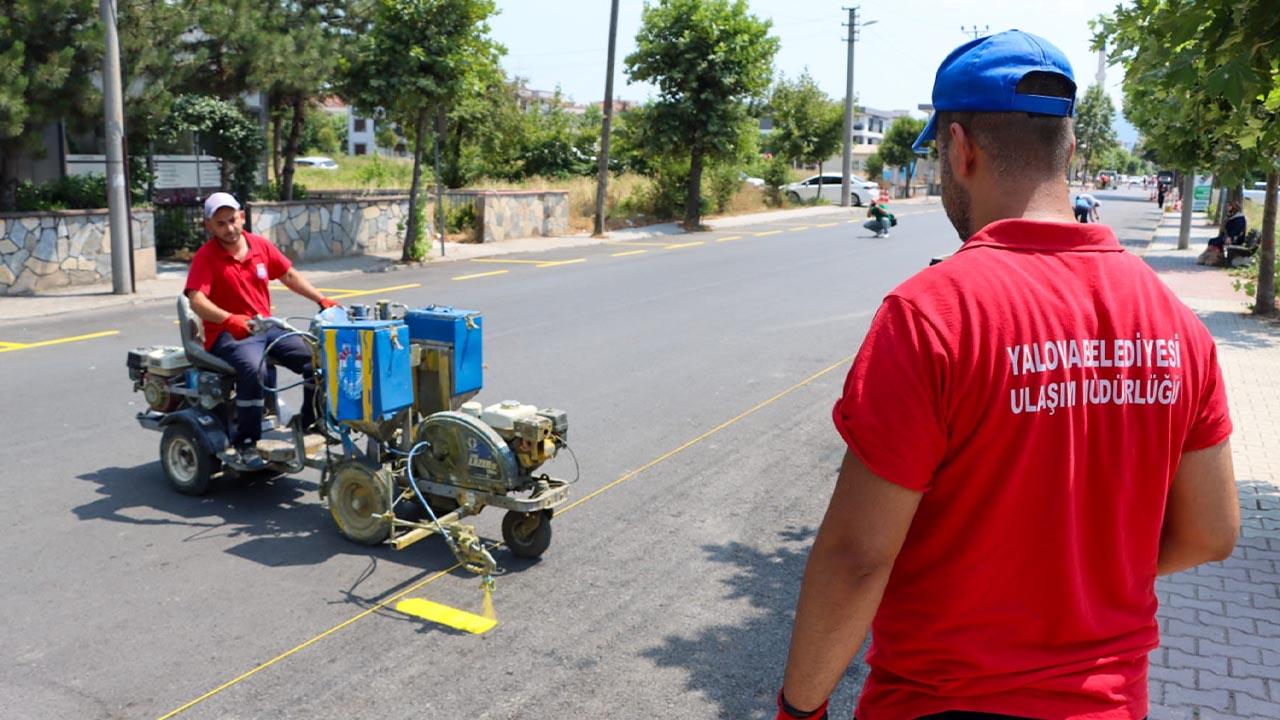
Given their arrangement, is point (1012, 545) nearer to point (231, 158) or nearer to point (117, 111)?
point (117, 111)

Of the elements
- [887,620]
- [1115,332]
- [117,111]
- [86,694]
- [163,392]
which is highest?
[117,111]

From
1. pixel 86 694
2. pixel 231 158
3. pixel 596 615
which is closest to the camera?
pixel 86 694

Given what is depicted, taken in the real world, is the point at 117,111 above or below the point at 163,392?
Result: above

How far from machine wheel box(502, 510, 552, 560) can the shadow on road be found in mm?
872

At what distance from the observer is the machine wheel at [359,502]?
5625 mm

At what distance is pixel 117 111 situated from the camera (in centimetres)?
1509

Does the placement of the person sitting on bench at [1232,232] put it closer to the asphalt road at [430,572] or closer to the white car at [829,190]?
the asphalt road at [430,572]

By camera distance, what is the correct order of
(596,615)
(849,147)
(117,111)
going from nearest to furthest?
(596,615) → (117,111) → (849,147)

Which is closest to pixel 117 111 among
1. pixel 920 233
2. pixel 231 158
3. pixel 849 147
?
pixel 231 158

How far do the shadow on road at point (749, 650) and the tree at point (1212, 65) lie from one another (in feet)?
9.19

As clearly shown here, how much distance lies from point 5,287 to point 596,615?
13454 millimetres

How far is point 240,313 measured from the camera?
22.4ft

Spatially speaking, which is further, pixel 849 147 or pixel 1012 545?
pixel 849 147

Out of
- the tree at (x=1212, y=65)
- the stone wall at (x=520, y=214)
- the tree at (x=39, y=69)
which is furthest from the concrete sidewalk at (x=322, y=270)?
the tree at (x=1212, y=65)
